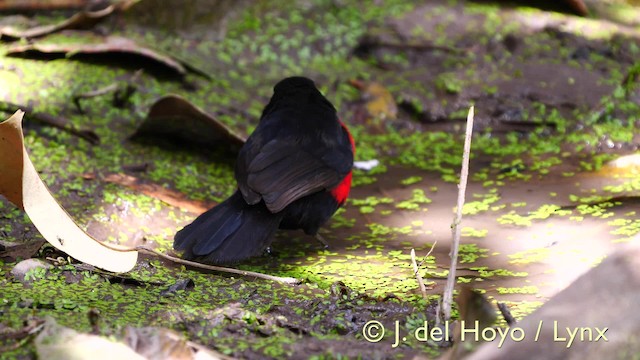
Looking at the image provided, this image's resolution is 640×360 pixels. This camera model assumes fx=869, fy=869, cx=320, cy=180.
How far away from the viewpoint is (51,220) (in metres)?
3.13

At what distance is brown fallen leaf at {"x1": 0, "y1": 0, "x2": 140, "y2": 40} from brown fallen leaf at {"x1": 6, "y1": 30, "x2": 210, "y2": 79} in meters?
0.08

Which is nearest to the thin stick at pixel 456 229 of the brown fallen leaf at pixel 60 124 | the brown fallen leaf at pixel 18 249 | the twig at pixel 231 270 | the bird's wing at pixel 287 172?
the twig at pixel 231 270

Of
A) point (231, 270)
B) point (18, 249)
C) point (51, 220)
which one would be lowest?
point (18, 249)

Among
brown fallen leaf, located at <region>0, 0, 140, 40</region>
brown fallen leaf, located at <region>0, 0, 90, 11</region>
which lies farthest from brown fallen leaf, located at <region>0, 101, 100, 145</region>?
brown fallen leaf, located at <region>0, 0, 90, 11</region>

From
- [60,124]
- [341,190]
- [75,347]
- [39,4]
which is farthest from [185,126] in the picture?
[75,347]

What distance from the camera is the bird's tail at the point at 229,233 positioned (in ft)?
12.0

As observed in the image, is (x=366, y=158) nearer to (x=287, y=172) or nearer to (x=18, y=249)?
(x=287, y=172)

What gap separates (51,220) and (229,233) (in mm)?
857

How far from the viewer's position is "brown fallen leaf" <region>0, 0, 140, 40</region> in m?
5.85

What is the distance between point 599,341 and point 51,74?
14.3 feet

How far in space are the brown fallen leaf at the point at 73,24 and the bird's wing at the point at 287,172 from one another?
104 inches

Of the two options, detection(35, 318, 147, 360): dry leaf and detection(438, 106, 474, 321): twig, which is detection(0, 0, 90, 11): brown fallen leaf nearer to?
detection(35, 318, 147, 360): dry leaf

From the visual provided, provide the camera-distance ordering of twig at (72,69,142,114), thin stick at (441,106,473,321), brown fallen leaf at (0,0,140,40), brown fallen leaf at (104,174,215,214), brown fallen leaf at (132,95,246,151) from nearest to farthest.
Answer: thin stick at (441,106,473,321)
brown fallen leaf at (104,174,215,214)
brown fallen leaf at (132,95,246,151)
twig at (72,69,142,114)
brown fallen leaf at (0,0,140,40)

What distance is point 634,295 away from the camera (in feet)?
7.22
